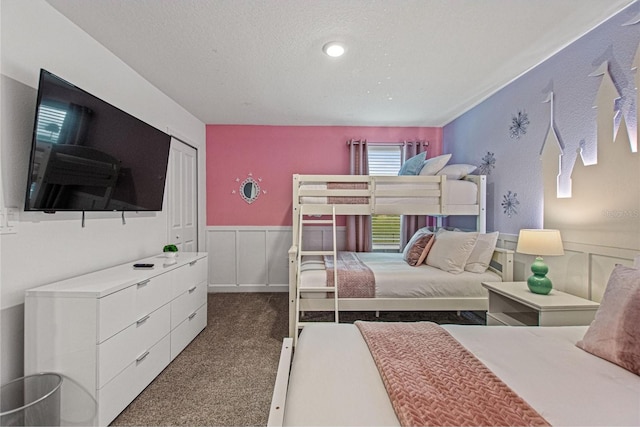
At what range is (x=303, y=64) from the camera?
248 cm

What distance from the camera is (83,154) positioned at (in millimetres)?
1810

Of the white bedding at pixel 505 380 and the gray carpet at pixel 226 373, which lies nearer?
the white bedding at pixel 505 380

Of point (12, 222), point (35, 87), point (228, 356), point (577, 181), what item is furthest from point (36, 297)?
point (577, 181)

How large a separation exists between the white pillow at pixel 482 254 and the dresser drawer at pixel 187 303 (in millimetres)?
2574

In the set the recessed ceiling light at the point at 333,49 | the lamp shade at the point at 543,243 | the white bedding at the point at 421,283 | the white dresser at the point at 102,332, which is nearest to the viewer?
the white dresser at the point at 102,332

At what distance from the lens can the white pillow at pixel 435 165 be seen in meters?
3.18

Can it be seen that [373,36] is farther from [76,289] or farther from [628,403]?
[76,289]

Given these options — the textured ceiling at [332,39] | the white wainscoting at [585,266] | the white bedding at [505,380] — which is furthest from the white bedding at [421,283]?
the textured ceiling at [332,39]

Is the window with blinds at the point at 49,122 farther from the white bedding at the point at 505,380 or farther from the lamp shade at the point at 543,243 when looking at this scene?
the lamp shade at the point at 543,243

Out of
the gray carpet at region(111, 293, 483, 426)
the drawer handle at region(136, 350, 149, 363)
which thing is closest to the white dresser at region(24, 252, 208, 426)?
the drawer handle at region(136, 350, 149, 363)

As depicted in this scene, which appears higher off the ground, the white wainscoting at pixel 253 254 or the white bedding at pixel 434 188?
the white bedding at pixel 434 188

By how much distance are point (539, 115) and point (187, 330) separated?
3.55 m

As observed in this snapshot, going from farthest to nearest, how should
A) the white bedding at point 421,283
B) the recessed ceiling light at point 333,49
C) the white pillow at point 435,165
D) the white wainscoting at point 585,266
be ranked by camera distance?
the white pillow at point 435,165
the white bedding at point 421,283
the recessed ceiling light at point 333,49
the white wainscoting at point 585,266

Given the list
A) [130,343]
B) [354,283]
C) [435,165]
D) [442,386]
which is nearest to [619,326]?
[442,386]
